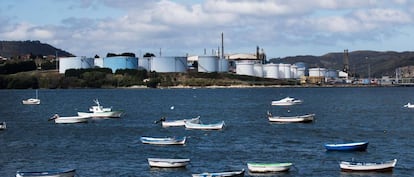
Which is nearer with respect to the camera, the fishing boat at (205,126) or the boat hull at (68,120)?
the fishing boat at (205,126)

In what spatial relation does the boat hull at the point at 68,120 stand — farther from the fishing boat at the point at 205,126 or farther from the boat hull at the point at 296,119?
the boat hull at the point at 296,119

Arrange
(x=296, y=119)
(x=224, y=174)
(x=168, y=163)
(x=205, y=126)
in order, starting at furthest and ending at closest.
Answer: (x=296, y=119) → (x=205, y=126) → (x=168, y=163) → (x=224, y=174)

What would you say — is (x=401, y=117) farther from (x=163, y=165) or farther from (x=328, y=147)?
(x=163, y=165)

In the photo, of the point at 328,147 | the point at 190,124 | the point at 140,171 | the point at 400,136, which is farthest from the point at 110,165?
the point at 400,136

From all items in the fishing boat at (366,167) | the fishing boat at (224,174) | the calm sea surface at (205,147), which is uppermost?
the fishing boat at (224,174)

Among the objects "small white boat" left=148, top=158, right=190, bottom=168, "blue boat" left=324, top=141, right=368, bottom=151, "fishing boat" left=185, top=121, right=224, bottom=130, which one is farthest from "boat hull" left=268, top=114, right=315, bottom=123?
"small white boat" left=148, top=158, right=190, bottom=168

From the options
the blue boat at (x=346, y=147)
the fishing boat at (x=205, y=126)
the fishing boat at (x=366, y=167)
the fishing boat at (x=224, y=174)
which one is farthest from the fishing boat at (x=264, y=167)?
the fishing boat at (x=205, y=126)

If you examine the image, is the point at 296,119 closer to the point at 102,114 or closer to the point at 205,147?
the point at 205,147

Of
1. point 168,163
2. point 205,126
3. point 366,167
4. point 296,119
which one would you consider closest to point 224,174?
point 168,163

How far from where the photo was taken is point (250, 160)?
46969mm

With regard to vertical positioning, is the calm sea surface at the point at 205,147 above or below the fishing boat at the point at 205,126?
below

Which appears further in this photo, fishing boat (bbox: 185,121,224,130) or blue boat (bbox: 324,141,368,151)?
fishing boat (bbox: 185,121,224,130)

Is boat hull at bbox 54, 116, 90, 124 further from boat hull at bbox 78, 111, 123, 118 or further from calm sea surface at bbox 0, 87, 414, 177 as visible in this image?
boat hull at bbox 78, 111, 123, 118

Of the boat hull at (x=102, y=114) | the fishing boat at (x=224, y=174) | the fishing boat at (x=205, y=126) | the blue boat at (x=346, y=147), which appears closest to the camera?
the fishing boat at (x=224, y=174)
